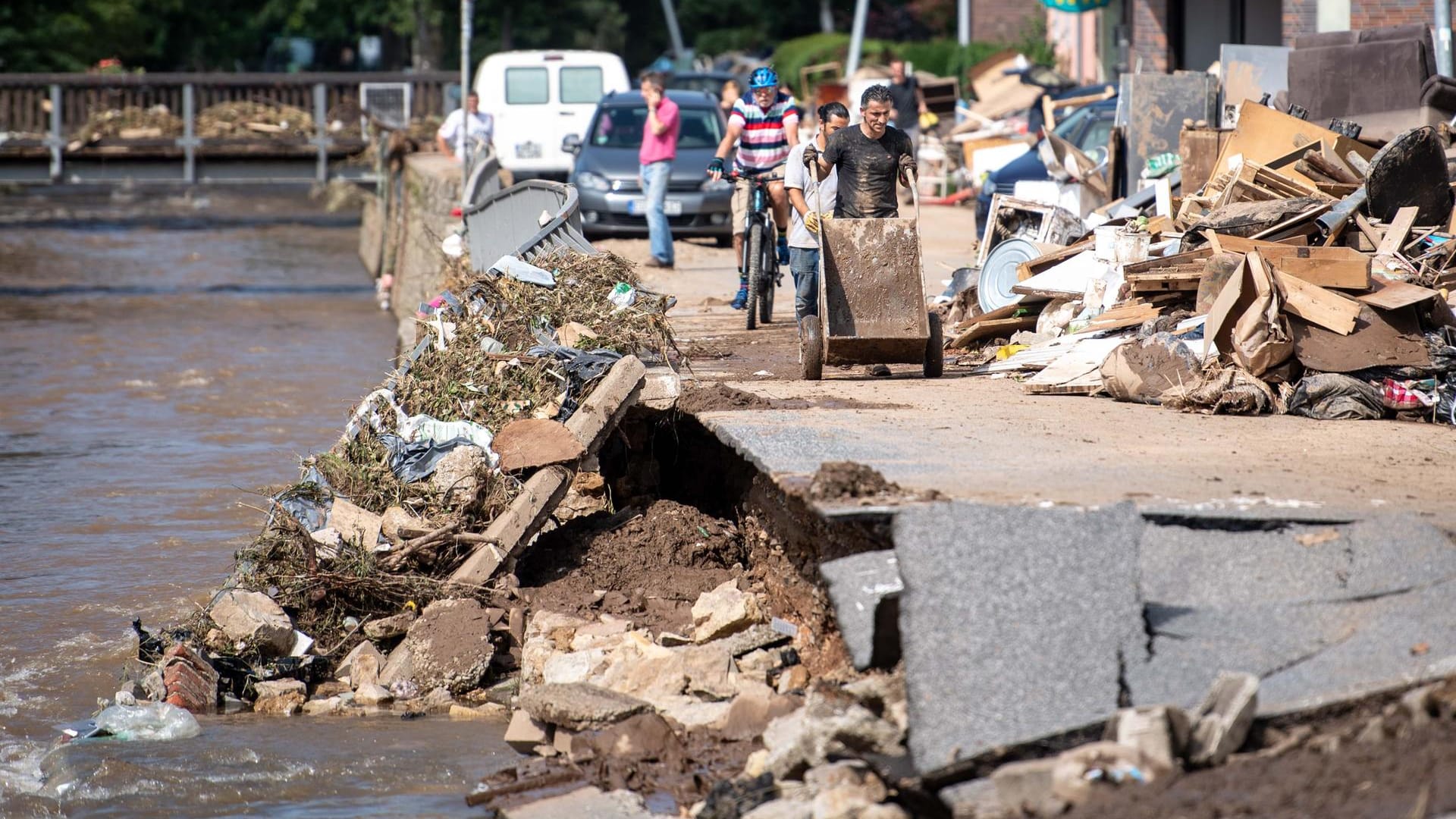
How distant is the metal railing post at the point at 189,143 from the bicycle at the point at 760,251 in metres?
15.7

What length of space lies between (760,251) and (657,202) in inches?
139

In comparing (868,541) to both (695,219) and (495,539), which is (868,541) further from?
(695,219)

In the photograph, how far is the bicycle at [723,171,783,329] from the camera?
460 inches

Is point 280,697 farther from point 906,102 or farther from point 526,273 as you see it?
point 906,102

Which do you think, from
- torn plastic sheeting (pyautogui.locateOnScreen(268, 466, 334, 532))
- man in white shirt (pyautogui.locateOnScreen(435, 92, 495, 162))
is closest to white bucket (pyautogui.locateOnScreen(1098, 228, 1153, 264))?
torn plastic sheeting (pyautogui.locateOnScreen(268, 466, 334, 532))

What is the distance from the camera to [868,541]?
6223 mm

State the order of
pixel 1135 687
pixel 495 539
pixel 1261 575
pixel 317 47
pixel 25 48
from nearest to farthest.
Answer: pixel 1135 687 → pixel 1261 575 → pixel 495 539 → pixel 25 48 → pixel 317 47

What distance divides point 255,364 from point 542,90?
677 centimetres

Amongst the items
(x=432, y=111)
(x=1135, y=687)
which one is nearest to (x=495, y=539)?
(x=1135, y=687)

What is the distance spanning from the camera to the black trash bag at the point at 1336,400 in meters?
8.05

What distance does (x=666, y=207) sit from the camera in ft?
56.5

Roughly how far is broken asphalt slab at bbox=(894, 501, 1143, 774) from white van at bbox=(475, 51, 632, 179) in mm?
17755

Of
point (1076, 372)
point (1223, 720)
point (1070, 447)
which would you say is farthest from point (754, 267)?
point (1223, 720)

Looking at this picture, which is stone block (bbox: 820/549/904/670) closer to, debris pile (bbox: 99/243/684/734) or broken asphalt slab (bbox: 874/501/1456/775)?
A: broken asphalt slab (bbox: 874/501/1456/775)
